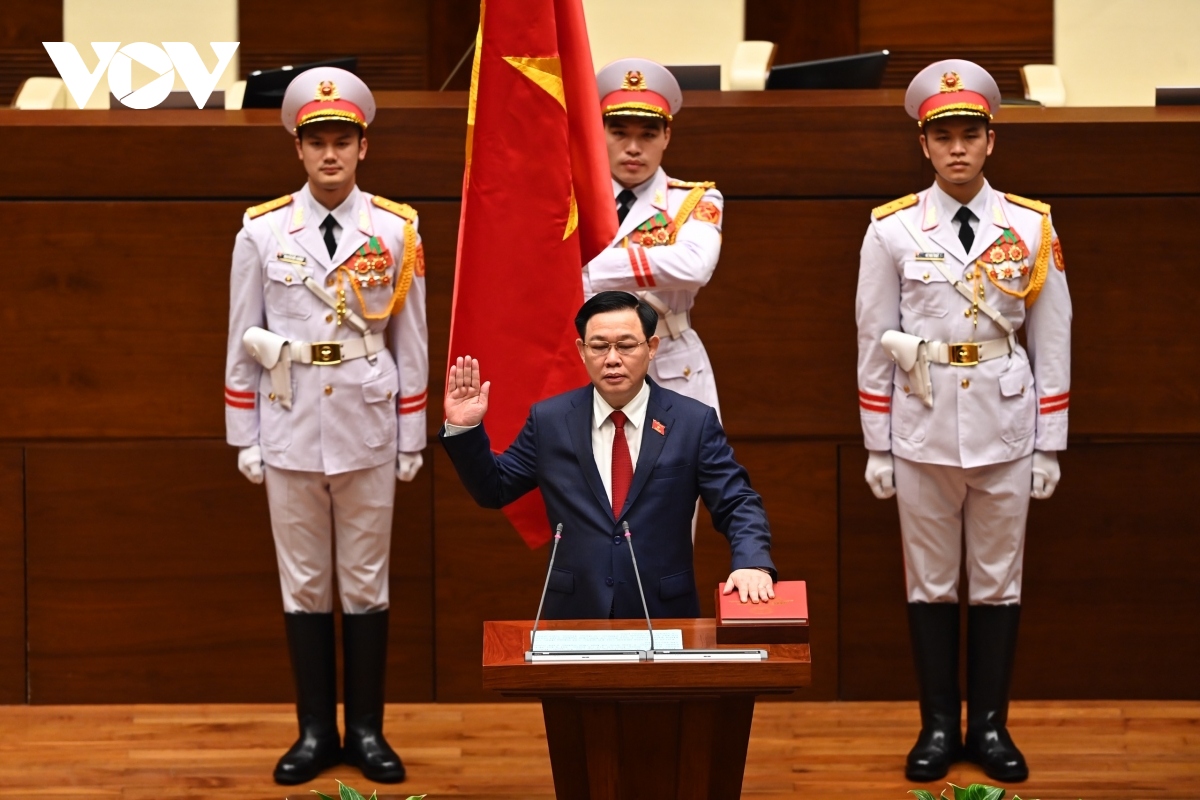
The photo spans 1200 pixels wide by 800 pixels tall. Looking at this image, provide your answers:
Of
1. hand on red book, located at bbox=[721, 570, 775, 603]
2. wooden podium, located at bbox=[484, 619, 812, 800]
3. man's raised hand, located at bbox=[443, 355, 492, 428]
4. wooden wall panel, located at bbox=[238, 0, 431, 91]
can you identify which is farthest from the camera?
wooden wall panel, located at bbox=[238, 0, 431, 91]

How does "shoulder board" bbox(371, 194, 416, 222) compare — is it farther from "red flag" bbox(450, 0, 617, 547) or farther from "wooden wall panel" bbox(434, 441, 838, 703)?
"wooden wall panel" bbox(434, 441, 838, 703)

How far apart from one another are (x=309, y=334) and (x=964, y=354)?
163 centimetres

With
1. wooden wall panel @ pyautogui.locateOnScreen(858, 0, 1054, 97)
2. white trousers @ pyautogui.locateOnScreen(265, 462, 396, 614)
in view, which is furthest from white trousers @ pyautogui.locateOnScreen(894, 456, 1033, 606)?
wooden wall panel @ pyautogui.locateOnScreen(858, 0, 1054, 97)

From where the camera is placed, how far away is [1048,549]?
467cm

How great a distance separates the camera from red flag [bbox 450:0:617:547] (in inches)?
134

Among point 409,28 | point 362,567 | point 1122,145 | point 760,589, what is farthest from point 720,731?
point 409,28

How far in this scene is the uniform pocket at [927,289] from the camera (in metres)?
4.00

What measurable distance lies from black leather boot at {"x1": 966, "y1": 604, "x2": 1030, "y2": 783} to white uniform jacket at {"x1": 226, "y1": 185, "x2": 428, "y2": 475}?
1.61 metres

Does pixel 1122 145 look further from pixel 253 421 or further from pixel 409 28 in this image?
pixel 409 28

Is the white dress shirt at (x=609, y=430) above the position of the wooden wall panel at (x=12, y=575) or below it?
above

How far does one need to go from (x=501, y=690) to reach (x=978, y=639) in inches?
79.7

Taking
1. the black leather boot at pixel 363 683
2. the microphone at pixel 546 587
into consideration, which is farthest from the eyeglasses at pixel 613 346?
the black leather boot at pixel 363 683

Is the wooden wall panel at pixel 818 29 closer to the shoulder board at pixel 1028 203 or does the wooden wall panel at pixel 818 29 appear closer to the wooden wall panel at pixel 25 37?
the shoulder board at pixel 1028 203

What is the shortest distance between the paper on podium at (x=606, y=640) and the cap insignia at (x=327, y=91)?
69.9 inches
